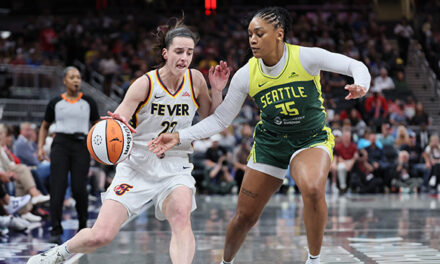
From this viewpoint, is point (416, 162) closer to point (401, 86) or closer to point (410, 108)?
point (410, 108)

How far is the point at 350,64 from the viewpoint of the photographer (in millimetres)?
4773

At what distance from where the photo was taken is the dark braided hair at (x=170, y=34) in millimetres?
4898

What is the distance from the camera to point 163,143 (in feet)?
15.5

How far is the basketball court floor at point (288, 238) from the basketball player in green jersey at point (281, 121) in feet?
4.68

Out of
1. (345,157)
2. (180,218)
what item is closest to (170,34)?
(180,218)

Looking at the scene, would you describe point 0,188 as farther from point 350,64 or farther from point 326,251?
point 350,64

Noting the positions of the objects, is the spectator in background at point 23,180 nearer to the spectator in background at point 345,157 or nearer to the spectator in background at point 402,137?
the spectator in background at point 345,157

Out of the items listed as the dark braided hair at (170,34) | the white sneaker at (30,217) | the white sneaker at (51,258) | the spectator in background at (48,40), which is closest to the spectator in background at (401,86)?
the spectator in background at (48,40)

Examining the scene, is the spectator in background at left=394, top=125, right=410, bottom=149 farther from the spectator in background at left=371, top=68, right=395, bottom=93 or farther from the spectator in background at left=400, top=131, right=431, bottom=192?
the spectator in background at left=371, top=68, right=395, bottom=93

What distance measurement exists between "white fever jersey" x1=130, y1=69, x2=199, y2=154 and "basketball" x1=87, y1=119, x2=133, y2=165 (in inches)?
10.2

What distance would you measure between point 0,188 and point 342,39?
1551cm

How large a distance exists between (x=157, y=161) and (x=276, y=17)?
1.43m

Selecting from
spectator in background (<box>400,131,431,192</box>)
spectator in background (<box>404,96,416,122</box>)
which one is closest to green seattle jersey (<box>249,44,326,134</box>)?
spectator in background (<box>400,131,431,192</box>)

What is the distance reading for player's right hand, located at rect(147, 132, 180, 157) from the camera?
4656 millimetres
